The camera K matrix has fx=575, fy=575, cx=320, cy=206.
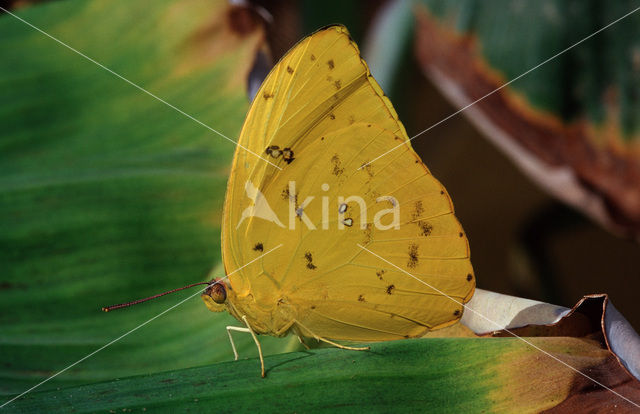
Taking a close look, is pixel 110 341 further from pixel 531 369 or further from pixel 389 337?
pixel 531 369

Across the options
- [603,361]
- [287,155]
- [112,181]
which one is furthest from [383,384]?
[112,181]

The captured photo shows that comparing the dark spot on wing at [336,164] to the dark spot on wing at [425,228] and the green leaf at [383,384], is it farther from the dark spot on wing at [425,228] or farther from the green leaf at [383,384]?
the green leaf at [383,384]

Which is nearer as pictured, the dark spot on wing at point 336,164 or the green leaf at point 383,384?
the green leaf at point 383,384

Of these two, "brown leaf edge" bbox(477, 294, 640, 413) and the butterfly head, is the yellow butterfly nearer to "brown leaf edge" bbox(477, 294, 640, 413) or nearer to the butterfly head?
the butterfly head

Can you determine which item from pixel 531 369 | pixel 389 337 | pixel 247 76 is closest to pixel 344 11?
pixel 247 76

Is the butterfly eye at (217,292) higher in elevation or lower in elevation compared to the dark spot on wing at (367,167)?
lower

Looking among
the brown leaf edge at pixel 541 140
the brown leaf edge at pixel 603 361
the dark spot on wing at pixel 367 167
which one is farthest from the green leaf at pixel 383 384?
the brown leaf edge at pixel 541 140

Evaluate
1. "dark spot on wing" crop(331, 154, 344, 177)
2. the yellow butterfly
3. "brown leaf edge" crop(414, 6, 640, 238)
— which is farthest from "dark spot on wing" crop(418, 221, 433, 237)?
"brown leaf edge" crop(414, 6, 640, 238)

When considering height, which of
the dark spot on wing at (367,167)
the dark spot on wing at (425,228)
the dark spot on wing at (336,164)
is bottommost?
the dark spot on wing at (425,228)
